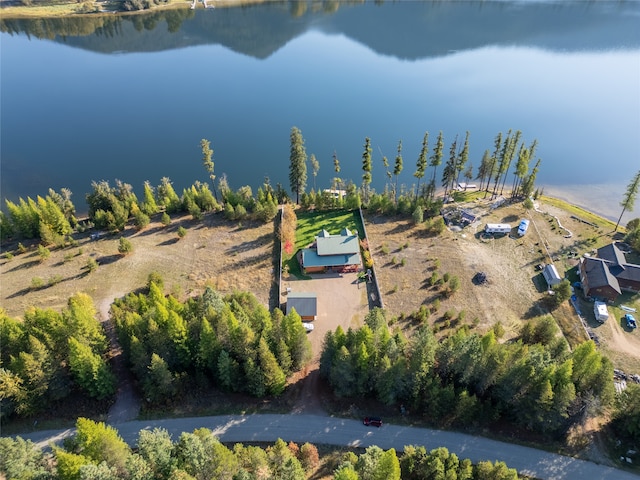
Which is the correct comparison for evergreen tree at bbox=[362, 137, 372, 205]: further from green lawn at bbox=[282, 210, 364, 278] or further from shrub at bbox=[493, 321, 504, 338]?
shrub at bbox=[493, 321, 504, 338]

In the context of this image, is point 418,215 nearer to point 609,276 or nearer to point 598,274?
point 598,274

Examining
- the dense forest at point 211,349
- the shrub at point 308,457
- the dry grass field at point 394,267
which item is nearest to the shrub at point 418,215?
the dry grass field at point 394,267

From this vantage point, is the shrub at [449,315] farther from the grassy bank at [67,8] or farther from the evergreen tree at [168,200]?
the grassy bank at [67,8]

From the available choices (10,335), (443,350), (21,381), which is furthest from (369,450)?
(10,335)

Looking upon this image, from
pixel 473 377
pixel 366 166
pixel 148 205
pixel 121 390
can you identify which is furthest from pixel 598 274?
pixel 148 205

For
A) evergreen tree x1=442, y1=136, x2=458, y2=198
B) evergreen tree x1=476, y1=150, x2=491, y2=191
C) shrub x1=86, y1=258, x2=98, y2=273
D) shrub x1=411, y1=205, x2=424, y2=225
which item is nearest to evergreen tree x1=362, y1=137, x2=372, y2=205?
shrub x1=411, y1=205, x2=424, y2=225

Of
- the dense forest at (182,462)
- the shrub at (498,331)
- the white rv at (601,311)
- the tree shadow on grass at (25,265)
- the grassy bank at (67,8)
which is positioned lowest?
the tree shadow on grass at (25,265)
